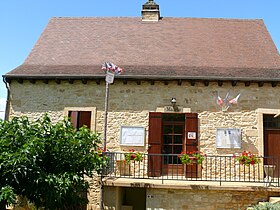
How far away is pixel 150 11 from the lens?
13250 mm

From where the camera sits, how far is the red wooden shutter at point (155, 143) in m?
9.60

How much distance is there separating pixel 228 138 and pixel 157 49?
159 inches

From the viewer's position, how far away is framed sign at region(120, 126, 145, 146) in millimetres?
9781

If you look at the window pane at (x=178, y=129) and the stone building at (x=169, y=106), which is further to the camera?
the window pane at (x=178, y=129)

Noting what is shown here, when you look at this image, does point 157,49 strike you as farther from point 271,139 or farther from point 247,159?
point 247,159

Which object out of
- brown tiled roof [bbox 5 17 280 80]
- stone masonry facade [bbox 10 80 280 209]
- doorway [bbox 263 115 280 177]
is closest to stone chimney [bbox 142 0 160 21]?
brown tiled roof [bbox 5 17 280 80]

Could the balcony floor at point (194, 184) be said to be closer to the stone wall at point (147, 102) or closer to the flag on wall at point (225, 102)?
the stone wall at point (147, 102)

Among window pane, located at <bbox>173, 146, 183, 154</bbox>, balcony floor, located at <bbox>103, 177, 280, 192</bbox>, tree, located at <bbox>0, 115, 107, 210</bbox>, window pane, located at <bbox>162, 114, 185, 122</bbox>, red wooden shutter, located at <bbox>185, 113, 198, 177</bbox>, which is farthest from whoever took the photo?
window pane, located at <bbox>162, 114, 185, 122</bbox>

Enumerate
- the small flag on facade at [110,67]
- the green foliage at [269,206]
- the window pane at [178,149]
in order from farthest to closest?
the window pane at [178,149] → the small flag on facade at [110,67] → the green foliage at [269,206]

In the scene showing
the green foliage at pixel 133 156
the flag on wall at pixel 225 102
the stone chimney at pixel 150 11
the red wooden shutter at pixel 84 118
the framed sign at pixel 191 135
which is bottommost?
the green foliage at pixel 133 156

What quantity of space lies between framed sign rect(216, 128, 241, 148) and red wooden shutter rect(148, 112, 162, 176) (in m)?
1.77

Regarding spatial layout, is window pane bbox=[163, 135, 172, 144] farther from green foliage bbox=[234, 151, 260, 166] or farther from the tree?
the tree

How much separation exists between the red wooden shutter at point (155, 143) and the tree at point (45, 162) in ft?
7.16

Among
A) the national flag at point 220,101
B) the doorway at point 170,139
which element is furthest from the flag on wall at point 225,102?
the doorway at point 170,139
